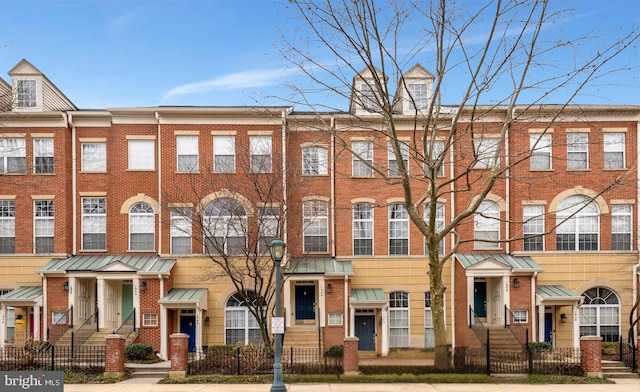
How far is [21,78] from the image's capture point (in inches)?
1062

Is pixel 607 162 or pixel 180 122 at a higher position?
pixel 180 122

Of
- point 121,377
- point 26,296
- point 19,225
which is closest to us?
point 121,377

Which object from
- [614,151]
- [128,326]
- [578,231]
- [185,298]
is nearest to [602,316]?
[578,231]

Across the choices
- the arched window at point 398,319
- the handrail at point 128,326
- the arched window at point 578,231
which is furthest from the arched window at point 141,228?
the arched window at point 578,231

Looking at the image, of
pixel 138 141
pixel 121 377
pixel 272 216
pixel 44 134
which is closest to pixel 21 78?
pixel 44 134

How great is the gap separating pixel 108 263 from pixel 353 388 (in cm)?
1274

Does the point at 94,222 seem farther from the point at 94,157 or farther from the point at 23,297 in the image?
the point at 23,297

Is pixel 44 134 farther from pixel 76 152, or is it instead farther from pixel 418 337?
pixel 418 337

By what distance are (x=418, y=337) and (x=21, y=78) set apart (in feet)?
69.9

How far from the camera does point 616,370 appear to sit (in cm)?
2061

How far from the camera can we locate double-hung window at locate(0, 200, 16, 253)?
1037 inches

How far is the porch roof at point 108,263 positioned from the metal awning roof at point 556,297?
15.5 m

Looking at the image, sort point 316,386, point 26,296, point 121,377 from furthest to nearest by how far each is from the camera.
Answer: point 26,296, point 121,377, point 316,386

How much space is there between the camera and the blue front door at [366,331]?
26.2 metres
